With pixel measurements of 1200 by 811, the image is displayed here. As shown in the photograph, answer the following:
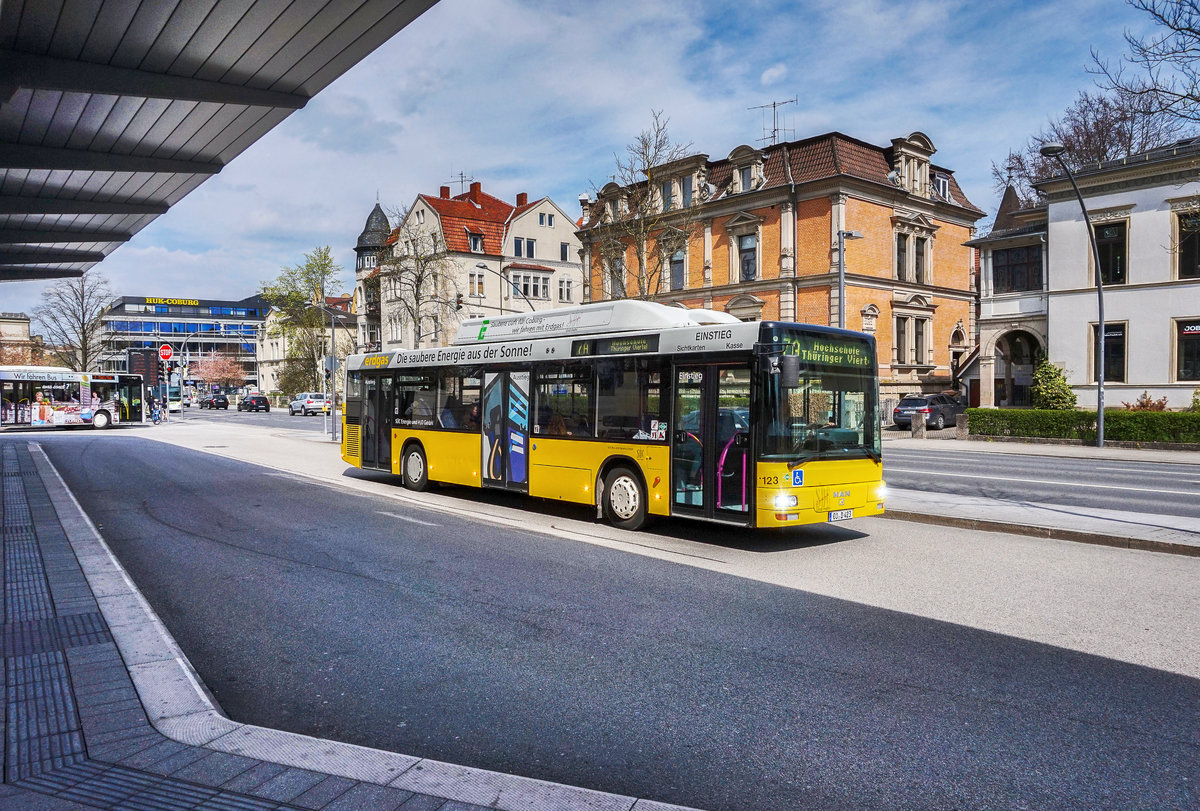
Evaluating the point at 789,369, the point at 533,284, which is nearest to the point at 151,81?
the point at 789,369

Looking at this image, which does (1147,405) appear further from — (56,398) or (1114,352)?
(56,398)

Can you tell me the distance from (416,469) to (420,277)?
126ft

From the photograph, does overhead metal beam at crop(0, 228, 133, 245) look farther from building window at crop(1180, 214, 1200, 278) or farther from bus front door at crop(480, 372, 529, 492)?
building window at crop(1180, 214, 1200, 278)

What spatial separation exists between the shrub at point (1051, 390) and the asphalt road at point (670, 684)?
Answer: 2753 centimetres

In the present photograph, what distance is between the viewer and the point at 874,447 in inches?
401

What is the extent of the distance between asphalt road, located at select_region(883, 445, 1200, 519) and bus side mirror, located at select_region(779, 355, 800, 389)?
263 inches

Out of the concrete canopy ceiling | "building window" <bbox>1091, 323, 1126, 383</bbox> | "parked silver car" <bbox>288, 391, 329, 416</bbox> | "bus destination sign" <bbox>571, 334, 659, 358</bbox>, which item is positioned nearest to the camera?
the concrete canopy ceiling

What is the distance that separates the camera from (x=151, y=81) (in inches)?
410

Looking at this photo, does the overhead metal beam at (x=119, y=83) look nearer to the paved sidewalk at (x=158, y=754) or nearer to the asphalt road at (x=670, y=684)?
the asphalt road at (x=670, y=684)

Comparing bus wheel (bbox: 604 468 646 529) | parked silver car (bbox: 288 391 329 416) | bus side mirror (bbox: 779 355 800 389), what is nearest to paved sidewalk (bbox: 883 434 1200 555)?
bus side mirror (bbox: 779 355 800 389)

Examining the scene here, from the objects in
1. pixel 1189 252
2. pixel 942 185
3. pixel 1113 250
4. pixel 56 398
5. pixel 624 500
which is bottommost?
pixel 624 500

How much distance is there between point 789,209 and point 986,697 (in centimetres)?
3917

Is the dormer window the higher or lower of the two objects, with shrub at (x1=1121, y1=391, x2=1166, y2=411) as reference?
higher

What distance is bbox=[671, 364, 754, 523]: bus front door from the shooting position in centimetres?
948
